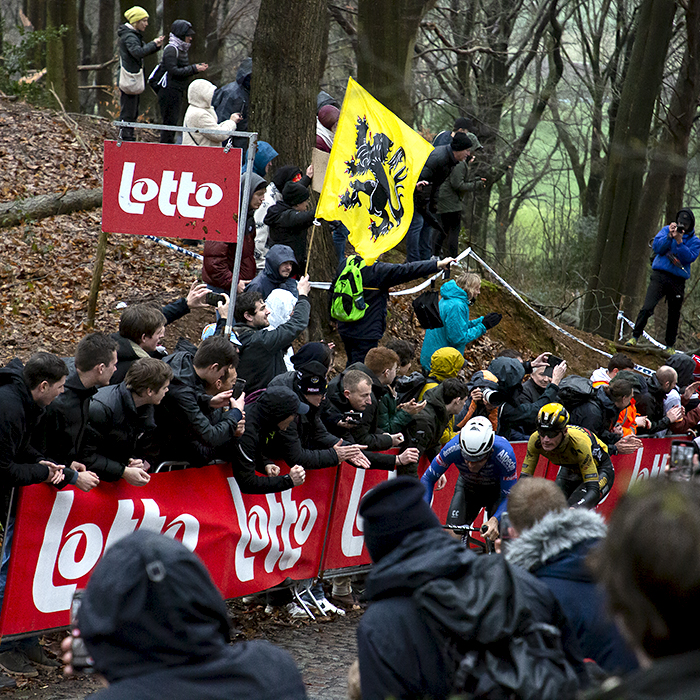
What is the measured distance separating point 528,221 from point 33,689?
1821 inches

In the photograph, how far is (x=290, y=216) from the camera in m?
9.33

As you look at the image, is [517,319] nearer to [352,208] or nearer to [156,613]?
[352,208]

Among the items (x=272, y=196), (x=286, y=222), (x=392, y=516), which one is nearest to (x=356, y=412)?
(x=286, y=222)

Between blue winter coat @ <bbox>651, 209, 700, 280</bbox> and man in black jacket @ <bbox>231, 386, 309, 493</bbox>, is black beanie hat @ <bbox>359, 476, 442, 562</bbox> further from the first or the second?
blue winter coat @ <bbox>651, 209, 700, 280</bbox>

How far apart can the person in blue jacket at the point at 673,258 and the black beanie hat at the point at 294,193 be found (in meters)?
7.22

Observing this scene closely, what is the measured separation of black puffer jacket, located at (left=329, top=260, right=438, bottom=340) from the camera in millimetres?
9000

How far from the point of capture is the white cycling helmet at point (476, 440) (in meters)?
6.79

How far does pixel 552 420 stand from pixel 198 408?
306cm

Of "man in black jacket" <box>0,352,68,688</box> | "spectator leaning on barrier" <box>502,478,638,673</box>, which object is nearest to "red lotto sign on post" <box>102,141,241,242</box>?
"man in black jacket" <box>0,352,68,688</box>

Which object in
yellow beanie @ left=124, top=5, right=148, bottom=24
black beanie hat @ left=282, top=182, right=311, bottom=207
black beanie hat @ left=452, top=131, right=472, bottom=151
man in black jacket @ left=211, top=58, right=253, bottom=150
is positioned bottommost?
black beanie hat @ left=282, top=182, right=311, bottom=207

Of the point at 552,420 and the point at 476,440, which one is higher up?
the point at 552,420

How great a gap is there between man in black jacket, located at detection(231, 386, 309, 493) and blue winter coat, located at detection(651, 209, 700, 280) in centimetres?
953

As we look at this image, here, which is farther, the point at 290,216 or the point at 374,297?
the point at 290,216

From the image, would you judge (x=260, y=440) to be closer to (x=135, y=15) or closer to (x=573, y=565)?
(x=573, y=565)
